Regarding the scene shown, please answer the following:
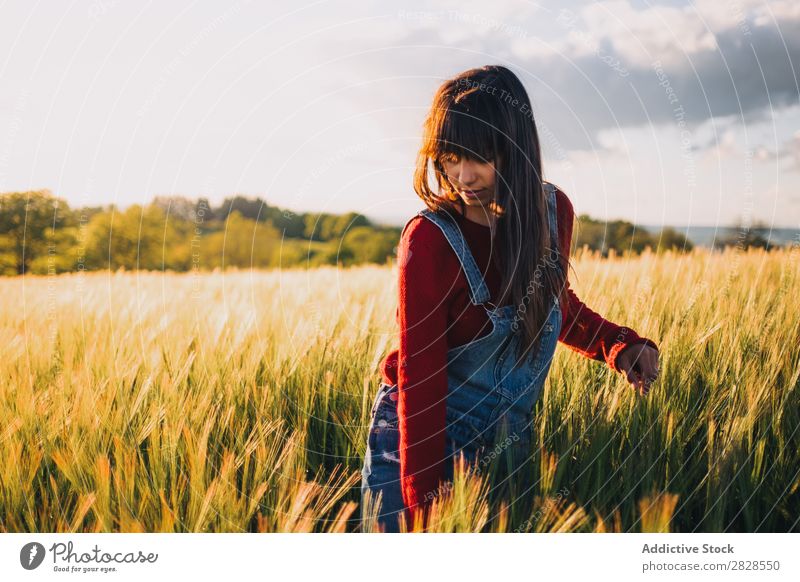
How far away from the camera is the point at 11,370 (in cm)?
162

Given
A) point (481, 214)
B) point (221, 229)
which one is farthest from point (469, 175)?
point (221, 229)

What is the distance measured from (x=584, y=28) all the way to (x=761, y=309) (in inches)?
37.5

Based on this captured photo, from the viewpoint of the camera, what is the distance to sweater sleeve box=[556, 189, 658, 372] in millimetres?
1463

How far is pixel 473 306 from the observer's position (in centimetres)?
133

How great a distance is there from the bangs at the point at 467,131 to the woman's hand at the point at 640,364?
1.97ft

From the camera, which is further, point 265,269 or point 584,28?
point 265,269

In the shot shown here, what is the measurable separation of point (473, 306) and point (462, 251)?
0.42 ft

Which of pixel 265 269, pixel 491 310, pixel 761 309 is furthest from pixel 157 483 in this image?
pixel 265 269

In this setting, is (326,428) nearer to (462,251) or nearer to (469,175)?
(462,251)

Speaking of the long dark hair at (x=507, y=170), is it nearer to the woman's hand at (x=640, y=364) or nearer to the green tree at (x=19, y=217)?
the woman's hand at (x=640, y=364)

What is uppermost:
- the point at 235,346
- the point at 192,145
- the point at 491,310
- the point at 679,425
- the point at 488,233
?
the point at 192,145

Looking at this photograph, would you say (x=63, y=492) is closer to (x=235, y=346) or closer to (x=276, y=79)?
(x=235, y=346)

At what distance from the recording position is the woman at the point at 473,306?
122 cm
